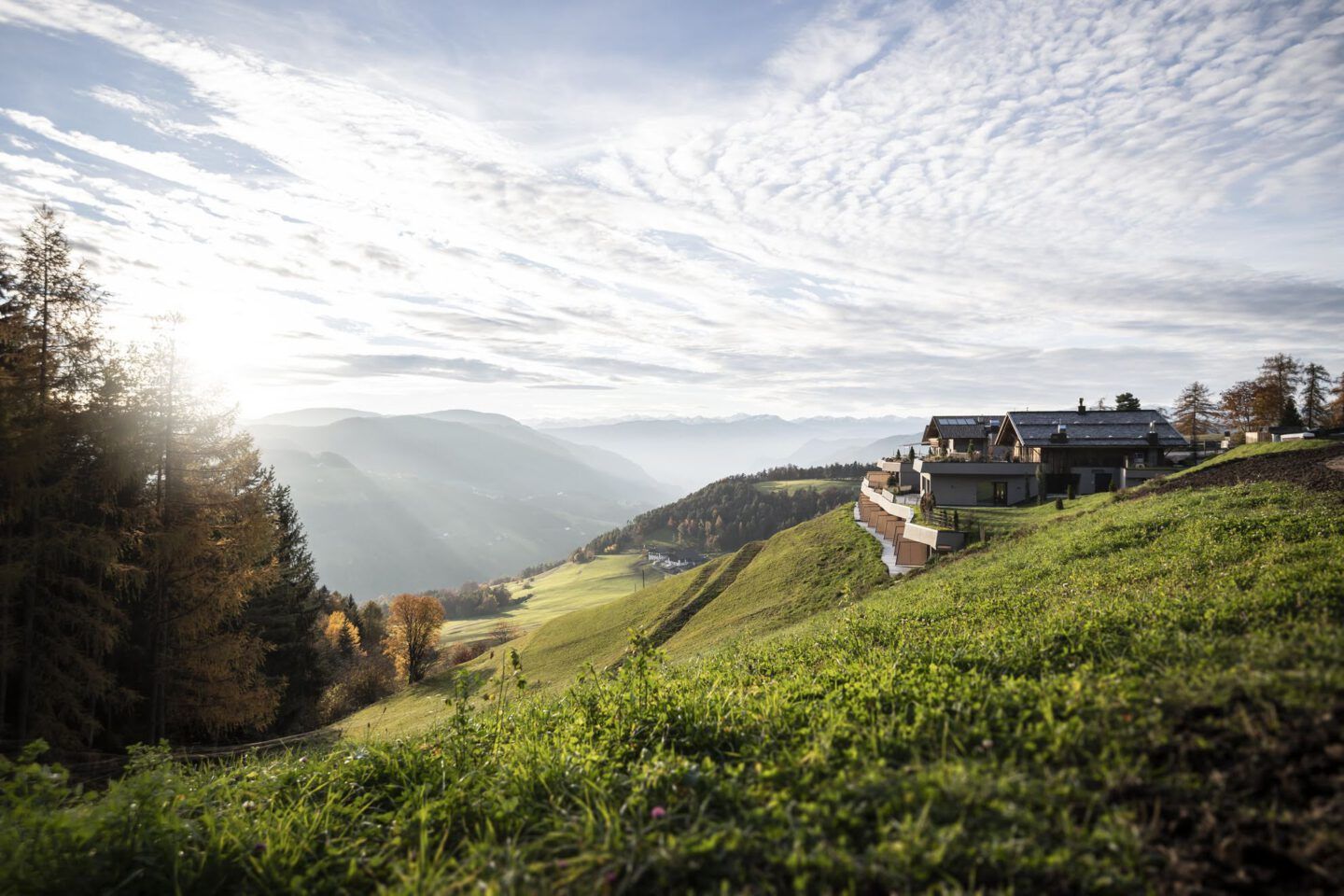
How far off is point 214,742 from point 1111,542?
29.7 metres

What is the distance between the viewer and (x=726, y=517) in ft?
598

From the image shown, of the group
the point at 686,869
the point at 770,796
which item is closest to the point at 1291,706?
the point at 770,796

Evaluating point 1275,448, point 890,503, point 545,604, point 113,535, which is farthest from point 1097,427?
point 545,604

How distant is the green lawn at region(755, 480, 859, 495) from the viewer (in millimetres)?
177875

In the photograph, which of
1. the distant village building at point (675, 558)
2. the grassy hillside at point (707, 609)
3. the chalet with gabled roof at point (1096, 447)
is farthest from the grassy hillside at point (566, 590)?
the chalet with gabled roof at point (1096, 447)

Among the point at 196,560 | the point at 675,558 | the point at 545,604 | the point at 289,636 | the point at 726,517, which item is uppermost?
the point at 196,560

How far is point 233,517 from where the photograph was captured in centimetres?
2058

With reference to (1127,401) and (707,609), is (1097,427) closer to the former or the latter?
(1127,401)

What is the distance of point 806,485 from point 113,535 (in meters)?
175

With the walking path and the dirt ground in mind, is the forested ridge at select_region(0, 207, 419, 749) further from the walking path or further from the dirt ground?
the dirt ground

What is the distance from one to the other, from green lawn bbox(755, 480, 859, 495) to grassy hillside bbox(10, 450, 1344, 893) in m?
170

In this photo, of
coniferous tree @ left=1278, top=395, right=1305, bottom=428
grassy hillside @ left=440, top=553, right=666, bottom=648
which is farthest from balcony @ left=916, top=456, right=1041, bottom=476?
grassy hillside @ left=440, top=553, right=666, bottom=648

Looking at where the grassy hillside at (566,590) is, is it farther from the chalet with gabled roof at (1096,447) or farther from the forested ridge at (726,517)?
the chalet with gabled roof at (1096,447)

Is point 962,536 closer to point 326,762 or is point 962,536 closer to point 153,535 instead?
point 326,762
